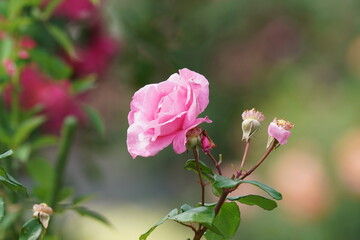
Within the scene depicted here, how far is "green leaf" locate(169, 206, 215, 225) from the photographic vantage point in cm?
49

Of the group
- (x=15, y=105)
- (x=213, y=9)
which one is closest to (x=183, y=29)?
(x=15, y=105)

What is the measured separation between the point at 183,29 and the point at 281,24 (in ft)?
5.73

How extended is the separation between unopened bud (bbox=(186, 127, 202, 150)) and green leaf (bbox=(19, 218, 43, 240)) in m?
0.12

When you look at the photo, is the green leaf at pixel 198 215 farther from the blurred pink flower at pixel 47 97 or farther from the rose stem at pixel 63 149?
the blurred pink flower at pixel 47 97

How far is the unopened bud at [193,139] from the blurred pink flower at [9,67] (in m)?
0.49

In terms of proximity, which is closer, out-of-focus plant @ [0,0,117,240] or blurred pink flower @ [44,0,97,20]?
out-of-focus plant @ [0,0,117,240]

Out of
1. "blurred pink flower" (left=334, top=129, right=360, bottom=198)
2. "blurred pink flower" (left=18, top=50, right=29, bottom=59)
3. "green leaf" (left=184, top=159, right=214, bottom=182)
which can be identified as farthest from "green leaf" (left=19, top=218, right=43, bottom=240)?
"blurred pink flower" (left=334, top=129, right=360, bottom=198)

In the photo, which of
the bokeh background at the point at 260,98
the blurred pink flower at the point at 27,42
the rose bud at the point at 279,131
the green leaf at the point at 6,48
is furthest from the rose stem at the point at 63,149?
the bokeh background at the point at 260,98

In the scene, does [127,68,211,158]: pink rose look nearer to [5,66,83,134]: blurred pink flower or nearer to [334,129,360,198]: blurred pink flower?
[5,66,83,134]: blurred pink flower

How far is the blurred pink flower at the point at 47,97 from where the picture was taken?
126 cm

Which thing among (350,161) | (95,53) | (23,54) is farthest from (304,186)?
(23,54)

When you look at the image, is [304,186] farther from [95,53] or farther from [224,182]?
[224,182]

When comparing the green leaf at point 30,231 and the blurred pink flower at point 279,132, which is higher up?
the blurred pink flower at point 279,132

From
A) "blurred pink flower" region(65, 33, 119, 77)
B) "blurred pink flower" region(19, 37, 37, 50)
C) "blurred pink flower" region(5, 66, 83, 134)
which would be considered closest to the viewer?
"blurred pink flower" region(19, 37, 37, 50)
